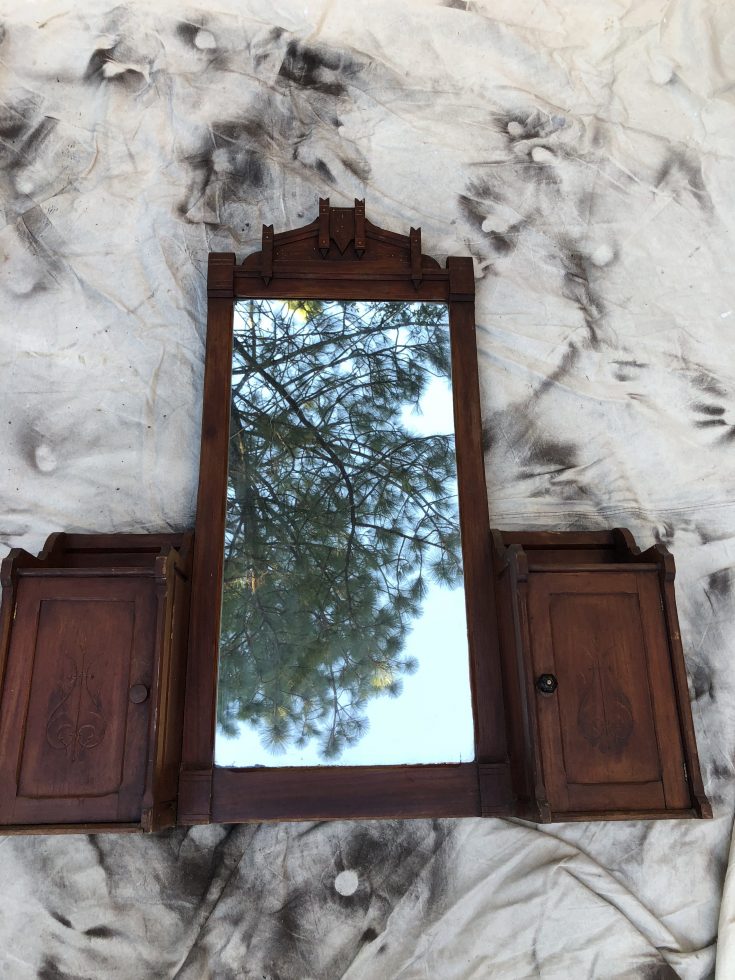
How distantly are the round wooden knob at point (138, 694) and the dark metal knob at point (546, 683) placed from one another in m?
0.70

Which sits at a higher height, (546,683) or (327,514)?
(327,514)

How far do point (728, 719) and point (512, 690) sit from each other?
20.6 inches

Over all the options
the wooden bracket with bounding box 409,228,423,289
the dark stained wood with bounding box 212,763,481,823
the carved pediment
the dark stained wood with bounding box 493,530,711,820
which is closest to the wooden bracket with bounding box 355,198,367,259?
the carved pediment

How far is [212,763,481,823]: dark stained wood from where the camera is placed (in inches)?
56.9

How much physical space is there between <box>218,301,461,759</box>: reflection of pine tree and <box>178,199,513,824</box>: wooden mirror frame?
0.10 feet

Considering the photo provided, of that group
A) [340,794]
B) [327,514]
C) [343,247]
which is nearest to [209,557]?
[327,514]

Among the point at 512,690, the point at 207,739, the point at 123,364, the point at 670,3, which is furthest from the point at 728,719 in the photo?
the point at 670,3

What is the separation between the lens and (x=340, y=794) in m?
1.45

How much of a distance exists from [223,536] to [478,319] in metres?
0.81

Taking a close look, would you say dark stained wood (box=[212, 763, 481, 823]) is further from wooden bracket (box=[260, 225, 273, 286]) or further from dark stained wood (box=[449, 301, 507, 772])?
wooden bracket (box=[260, 225, 273, 286])

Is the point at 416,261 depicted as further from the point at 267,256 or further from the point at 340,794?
the point at 340,794

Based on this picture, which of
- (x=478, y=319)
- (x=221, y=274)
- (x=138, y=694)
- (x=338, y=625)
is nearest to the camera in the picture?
(x=138, y=694)

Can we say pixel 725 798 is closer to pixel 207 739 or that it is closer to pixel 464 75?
pixel 207 739

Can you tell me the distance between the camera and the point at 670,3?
83.1 inches
